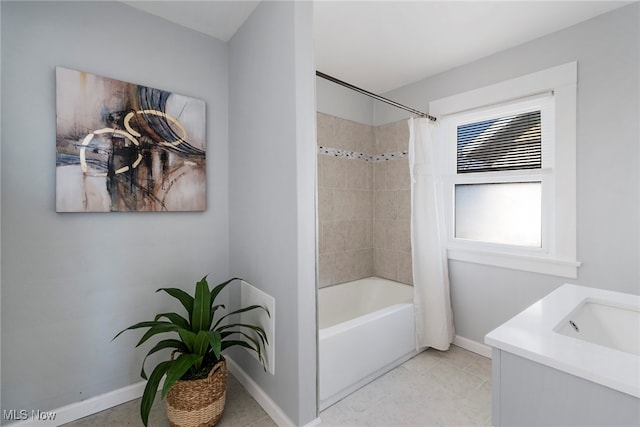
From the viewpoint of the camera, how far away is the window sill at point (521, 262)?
194 cm

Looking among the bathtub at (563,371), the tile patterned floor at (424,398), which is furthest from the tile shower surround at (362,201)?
the bathtub at (563,371)

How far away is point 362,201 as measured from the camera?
3.05 m

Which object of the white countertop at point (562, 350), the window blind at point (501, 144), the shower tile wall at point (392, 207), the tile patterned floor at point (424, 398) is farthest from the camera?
the shower tile wall at point (392, 207)

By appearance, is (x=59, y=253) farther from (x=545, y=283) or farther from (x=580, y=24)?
(x=580, y=24)

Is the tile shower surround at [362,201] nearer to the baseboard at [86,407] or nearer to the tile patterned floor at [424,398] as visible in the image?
the tile patterned floor at [424,398]

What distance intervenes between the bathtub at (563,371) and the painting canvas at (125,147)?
184cm

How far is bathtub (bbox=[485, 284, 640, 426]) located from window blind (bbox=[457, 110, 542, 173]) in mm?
1345

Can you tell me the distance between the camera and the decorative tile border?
2.76 meters

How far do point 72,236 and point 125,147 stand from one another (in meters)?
0.57

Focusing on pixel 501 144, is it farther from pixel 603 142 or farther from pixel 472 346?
pixel 472 346

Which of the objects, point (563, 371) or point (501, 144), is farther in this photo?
point (501, 144)

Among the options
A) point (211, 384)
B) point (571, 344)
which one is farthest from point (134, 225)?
point (571, 344)

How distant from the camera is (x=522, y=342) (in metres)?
0.88

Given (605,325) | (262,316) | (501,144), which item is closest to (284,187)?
(262,316)
